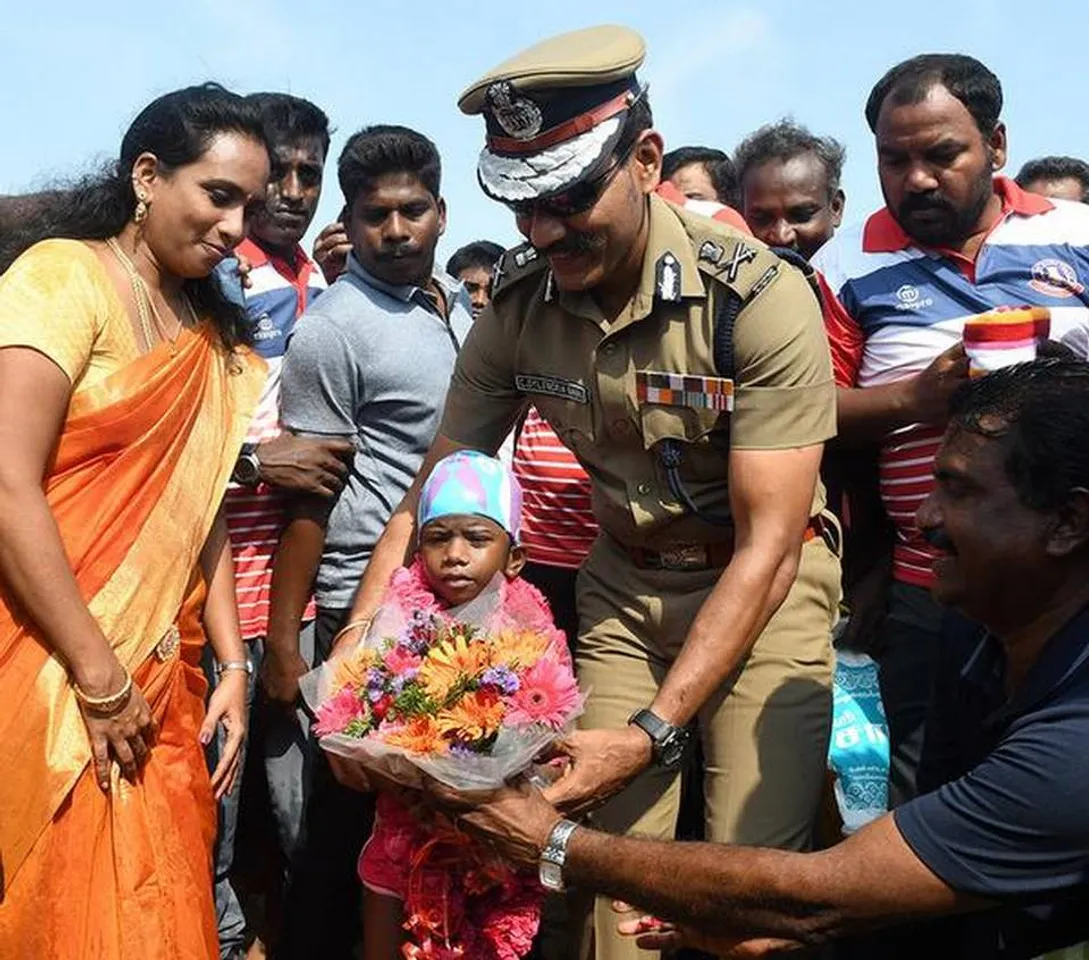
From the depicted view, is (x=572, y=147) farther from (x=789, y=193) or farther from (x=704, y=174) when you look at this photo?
(x=704, y=174)

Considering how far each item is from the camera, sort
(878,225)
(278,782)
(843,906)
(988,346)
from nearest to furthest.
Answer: (843,906), (988,346), (878,225), (278,782)

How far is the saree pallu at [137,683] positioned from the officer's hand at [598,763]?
39.8 inches

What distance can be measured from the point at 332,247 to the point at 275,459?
1.70m

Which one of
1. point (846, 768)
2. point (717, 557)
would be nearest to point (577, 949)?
point (846, 768)

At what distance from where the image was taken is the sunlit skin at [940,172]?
399 cm

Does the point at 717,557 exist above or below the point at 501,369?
below

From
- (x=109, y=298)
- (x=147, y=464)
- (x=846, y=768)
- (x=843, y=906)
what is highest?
(x=109, y=298)

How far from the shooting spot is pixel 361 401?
4.36 m

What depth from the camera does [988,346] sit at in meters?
3.45

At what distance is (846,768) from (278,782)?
175cm

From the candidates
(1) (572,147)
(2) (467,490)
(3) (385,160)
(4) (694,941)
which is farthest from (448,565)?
(3) (385,160)

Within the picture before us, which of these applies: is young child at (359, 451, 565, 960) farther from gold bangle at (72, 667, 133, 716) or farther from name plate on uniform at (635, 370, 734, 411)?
gold bangle at (72, 667, 133, 716)

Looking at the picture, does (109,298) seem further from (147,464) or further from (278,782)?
(278,782)

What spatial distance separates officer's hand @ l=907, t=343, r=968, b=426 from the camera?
3.64 meters
